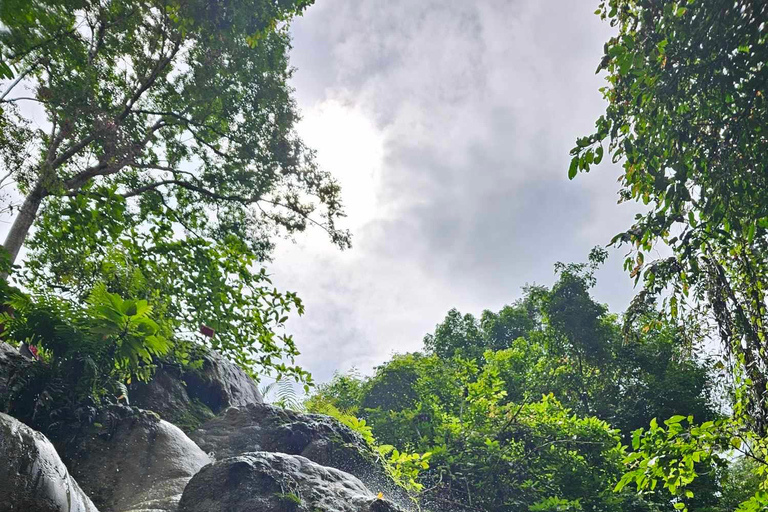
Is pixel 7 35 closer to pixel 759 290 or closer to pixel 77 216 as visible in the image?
pixel 77 216

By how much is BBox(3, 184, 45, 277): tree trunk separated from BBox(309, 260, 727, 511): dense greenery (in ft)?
24.2

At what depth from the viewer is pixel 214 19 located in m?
6.37

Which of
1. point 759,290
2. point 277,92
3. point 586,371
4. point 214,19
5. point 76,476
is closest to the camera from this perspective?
point 76,476

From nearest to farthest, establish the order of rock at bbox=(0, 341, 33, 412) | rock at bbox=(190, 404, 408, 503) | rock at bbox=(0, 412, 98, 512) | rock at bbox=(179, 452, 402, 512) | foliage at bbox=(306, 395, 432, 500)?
rock at bbox=(0, 412, 98, 512) → rock at bbox=(179, 452, 402, 512) → rock at bbox=(0, 341, 33, 412) → rock at bbox=(190, 404, 408, 503) → foliage at bbox=(306, 395, 432, 500)

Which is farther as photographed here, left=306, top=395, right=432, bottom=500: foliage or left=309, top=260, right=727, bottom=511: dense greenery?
left=309, top=260, right=727, bottom=511: dense greenery

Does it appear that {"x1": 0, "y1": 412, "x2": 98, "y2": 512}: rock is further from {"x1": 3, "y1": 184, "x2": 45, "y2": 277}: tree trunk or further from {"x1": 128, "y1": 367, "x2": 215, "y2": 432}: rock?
{"x1": 3, "y1": 184, "x2": 45, "y2": 277}: tree trunk

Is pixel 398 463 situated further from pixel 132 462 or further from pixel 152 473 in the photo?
pixel 132 462

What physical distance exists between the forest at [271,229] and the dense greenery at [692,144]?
0.02m

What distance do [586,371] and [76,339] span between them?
20514mm

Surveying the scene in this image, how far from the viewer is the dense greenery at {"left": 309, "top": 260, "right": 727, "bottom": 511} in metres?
9.48

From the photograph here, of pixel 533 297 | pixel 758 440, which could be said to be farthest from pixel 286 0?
pixel 533 297

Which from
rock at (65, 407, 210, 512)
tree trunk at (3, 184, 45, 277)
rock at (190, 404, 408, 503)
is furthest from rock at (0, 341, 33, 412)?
tree trunk at (3, 184, 45, 277)

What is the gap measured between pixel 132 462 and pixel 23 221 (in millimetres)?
5101

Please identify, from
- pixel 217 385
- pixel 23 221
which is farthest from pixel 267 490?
pixel 23 221
